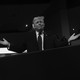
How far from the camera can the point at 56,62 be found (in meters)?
0.63

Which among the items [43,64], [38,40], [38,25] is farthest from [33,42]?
[43,64]

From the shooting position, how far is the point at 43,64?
2.04ft

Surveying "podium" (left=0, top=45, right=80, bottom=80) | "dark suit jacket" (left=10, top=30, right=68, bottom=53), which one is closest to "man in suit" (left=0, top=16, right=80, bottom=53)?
"dark suit jacket" (left=10, top=30, right=68, bottom=53)

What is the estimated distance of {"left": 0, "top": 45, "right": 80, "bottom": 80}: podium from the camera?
598 millimetres

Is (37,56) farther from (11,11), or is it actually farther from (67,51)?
(11,11)

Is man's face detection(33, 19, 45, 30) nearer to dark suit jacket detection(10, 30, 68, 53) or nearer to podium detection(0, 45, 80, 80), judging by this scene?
dark suit jacket detection(10, 30, 68, 53)

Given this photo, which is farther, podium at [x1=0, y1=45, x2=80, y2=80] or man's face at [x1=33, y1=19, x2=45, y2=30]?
man's face at [x1=33, y1=19, x2=45, y2=30]

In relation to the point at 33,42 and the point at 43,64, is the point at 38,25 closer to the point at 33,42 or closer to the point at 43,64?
the point at 33,42

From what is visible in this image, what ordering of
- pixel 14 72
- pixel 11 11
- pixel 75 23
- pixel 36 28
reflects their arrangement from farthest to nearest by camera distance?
pixel 11 11
pixel 75 23
pixel 36 28
pixel 14 72

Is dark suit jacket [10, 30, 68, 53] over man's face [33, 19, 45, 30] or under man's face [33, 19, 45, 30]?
under

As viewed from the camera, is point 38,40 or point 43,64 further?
point 38,40

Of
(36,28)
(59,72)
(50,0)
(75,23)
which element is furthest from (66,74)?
(50,0)

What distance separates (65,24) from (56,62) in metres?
3.71

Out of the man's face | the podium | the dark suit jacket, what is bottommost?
the podium
